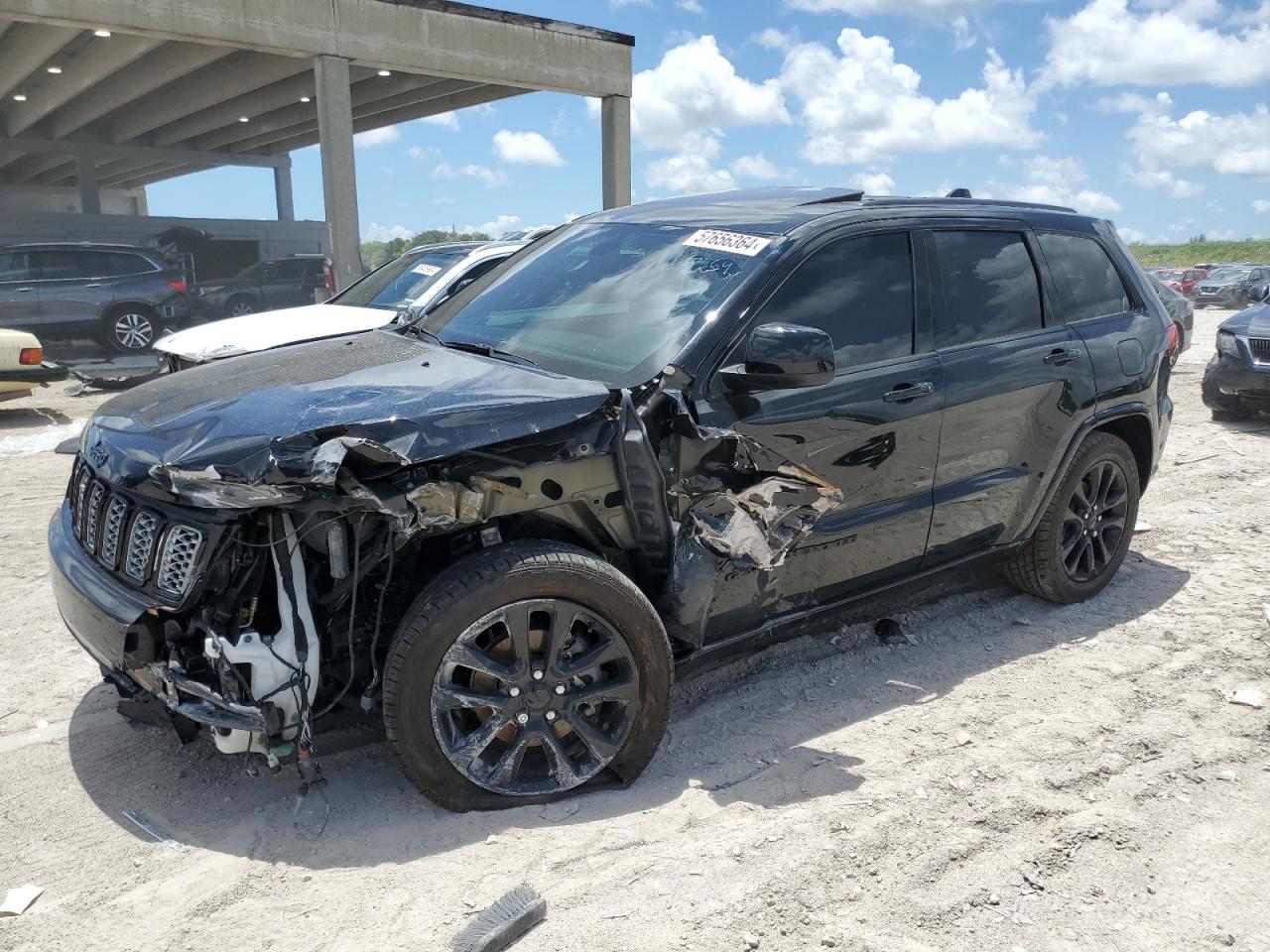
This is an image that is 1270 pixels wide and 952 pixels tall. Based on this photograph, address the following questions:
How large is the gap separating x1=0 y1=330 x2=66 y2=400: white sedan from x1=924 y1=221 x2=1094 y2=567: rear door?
854cm

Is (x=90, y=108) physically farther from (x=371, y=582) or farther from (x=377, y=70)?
(x=371, y=582)

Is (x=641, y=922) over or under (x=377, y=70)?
under

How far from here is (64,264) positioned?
14586mm

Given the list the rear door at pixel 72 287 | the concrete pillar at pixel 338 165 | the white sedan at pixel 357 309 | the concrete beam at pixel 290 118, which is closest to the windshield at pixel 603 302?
the white sedan at pixel 357 309

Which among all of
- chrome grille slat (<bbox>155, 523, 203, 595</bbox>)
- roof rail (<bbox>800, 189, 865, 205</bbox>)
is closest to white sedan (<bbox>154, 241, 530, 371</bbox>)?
roof rail (<bbox>800, 189, 865, 205</bbox>)

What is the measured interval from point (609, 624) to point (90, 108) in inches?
1015

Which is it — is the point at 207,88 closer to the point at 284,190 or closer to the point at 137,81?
the point at 137,81

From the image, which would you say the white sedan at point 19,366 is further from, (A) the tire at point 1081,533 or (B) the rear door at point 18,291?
(A) the tire at point 1081,533

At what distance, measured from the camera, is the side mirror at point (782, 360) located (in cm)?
321

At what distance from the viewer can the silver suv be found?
14.3m

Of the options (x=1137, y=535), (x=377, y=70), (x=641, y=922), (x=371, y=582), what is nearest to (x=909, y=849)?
(x=641, y=922)

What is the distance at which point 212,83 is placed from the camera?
20375 millimetres

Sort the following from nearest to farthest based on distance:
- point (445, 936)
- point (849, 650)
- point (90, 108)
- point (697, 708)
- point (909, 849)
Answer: point (445, 936) < point (909, 849) < point (697, 708) < point (849, 650) < point (90, 108)

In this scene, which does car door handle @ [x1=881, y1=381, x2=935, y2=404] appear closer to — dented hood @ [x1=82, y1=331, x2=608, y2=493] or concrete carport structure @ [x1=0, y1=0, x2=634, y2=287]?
dented hood @ [x1=82, y1=331, x2=608, y2=493]
